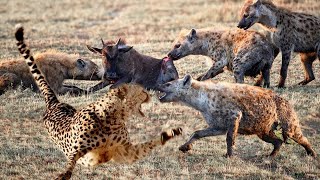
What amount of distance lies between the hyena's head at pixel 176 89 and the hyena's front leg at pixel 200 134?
492 mm

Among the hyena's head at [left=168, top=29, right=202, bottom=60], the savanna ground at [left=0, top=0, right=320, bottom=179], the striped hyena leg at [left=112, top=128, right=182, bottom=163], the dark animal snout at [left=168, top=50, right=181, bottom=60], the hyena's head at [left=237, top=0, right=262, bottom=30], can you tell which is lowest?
the savanna ground at [left=0, top=0, right=320, bottom=179]

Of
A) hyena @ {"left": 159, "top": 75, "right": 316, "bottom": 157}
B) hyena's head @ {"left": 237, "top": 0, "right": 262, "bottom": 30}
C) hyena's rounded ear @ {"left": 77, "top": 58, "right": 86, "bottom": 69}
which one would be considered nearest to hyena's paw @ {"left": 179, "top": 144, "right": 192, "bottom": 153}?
hyena @ {"left": 159, "top": 75, "right": 316, "bottom": 157}

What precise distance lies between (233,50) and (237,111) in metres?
2.59

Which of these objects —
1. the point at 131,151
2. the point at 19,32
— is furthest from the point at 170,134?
the point at 19,32

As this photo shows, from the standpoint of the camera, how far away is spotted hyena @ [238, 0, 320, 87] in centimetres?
1005

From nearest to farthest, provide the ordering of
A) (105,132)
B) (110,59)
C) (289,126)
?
(105,132) < (289,126) < (110,59)

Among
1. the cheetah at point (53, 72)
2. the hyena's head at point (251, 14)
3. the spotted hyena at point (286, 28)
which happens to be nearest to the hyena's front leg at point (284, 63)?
the spotted hyena at point (286, 28)

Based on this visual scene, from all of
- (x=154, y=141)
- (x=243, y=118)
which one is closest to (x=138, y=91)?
(x=154, y=141)

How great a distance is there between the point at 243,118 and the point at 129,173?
1.34 meters

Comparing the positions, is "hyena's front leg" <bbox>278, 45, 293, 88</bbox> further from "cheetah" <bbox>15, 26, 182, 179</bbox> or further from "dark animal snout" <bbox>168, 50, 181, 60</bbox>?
"cheetah" <bbox>15, 26, 182, 179</bbox>

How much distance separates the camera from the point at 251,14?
33.3 feet

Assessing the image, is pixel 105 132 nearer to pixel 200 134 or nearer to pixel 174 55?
pixel 200 134

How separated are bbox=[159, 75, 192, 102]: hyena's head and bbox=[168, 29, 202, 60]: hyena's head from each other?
2725 mm

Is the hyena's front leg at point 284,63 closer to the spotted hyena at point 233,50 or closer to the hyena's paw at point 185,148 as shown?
the spotted hyena at point 233,50
